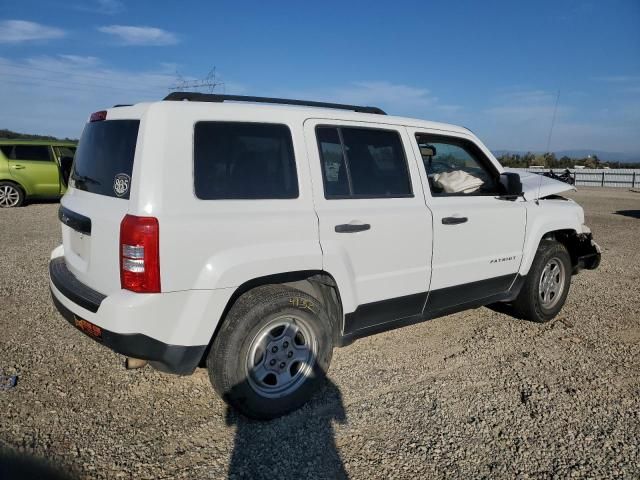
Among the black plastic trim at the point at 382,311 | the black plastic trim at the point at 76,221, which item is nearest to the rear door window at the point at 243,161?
the black plastic trim at the point at 76,221

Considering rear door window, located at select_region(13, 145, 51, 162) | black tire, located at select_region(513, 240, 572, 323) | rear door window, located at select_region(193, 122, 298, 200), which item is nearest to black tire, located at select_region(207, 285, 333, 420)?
rear door window, located at select_region(193, 122, 298, 200)

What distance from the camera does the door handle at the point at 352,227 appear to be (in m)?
3.12

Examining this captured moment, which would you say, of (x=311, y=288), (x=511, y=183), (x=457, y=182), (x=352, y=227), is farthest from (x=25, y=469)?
(x=511, y=183)

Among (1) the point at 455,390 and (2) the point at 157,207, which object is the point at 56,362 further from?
(1) the point at 455,390

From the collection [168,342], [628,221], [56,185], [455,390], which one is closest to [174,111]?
[168,342]

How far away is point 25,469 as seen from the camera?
2.52 metres

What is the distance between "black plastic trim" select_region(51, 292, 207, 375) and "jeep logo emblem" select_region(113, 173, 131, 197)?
767mm

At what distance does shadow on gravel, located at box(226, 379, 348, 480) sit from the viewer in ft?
8.45

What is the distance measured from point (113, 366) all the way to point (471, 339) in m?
3.04

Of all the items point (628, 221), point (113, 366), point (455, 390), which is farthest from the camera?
point (628, 221)

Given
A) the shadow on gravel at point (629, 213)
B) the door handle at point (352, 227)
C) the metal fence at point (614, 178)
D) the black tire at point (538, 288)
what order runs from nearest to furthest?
1. the door handle at point (352, 227)
2. the black tire at point (538, 288)
3. the shadow on gravel at point (629, 213)
4. the metal fence at point (614, 178)

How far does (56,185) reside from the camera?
42.7ft

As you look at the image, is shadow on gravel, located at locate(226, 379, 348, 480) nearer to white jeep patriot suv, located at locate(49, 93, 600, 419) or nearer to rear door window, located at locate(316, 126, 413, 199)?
white jeep patriot suv, located at locate(49, 93, 600, 419)

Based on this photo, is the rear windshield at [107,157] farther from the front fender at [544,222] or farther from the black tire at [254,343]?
the front fender at [544,222]
